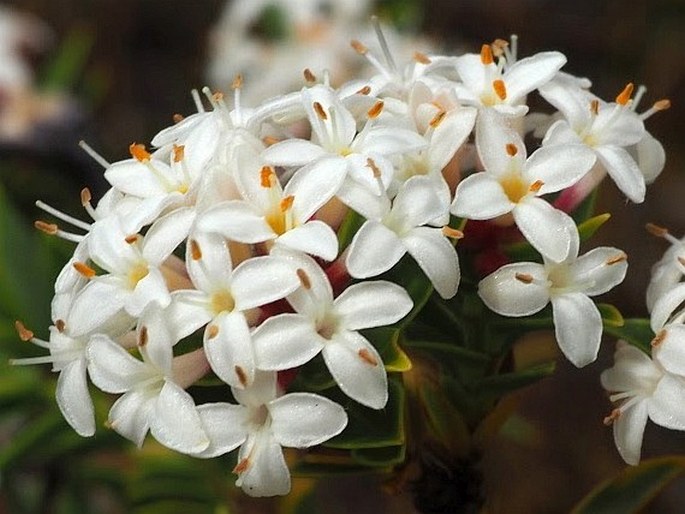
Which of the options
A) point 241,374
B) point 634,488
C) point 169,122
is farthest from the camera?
point 169,122

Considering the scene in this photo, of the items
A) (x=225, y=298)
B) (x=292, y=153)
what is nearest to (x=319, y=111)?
(x=292, y=153)

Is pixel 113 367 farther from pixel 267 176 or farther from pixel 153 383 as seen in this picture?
pixel 267 176

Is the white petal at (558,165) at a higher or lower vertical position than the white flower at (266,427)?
higher

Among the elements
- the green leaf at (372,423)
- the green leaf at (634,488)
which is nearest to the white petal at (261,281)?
the green leaf at (372,423)

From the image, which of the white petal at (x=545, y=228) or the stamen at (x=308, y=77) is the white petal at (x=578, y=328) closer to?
the white petal at (x=545, y=228)

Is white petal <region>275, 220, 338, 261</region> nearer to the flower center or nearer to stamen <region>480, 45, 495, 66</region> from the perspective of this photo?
the flower center

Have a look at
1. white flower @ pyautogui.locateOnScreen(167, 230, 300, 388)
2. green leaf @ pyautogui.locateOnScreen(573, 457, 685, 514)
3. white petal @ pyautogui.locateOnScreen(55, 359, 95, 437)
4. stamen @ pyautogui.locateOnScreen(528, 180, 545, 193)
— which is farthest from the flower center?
green leaf @ pyautogui.locateOnScreen(573, 457, 685, 514)
